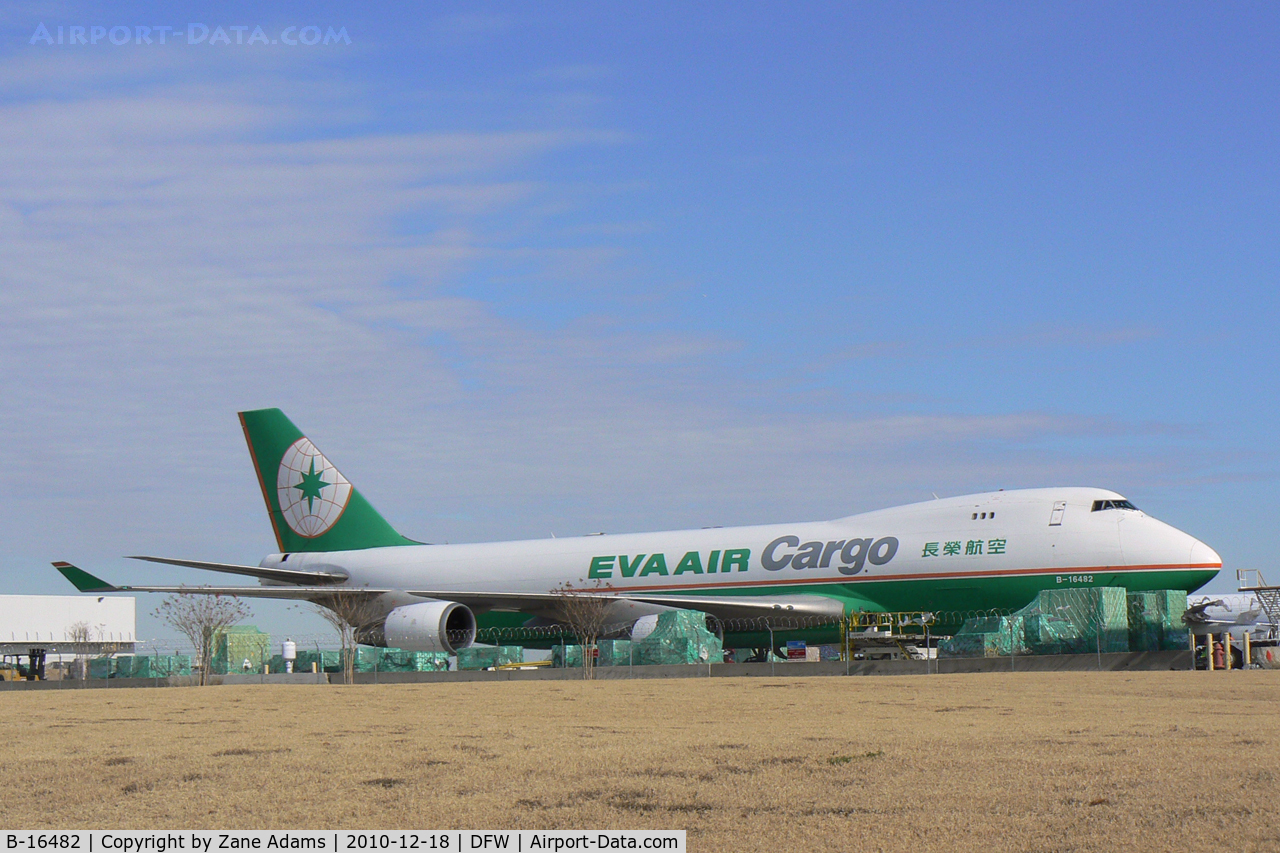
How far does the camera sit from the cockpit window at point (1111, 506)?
3189 centimetres

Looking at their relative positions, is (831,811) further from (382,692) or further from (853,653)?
(853,653)

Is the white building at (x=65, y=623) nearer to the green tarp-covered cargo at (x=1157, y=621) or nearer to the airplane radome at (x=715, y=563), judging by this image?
the airplane radome at (x=715, y=563)

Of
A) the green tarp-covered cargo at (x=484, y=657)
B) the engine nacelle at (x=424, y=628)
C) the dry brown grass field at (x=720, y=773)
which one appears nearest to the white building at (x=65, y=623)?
the engine nacelle at (x=424, y=628)

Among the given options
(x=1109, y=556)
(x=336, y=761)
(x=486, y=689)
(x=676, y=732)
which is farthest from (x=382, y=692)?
(x=1109, y=556)

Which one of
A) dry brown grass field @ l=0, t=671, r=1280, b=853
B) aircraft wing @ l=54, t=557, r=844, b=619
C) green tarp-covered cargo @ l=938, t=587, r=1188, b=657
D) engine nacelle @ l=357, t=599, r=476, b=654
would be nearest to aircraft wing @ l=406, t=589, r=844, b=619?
aircraft wing @ l=54, t=557, r=844, b=619

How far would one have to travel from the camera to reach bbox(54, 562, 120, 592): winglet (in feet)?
118

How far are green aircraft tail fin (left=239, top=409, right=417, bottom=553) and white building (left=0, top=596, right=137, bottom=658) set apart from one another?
176ft

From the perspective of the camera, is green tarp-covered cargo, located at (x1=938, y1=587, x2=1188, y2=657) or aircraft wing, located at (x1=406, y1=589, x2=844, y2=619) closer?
green tarp-covered cargo, located at (x1=938, y1=587, x2=1188, y2=657)

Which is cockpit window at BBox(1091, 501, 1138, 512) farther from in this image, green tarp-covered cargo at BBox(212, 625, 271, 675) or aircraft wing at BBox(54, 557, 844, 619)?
green tarp-covered cargo at BBox(212, 625, 271, 675)

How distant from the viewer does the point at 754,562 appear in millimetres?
36156

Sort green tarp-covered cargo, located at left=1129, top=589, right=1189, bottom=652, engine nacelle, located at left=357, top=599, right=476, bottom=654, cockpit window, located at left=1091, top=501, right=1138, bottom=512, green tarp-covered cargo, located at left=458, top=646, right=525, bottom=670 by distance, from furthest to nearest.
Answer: engine nacelle, located at left=357, top=599, right=476, bottom=654 < green tarp-covered cargo, located at left=458, top=646, right=525, bottom=670 < cockpit window, located at left=1091, top=501, right=1138, bottom=512 < green tarp-covered cargo, located at left=1129, top=589, right=1189, bottom=652

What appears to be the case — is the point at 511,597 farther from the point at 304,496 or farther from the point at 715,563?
the point at 304,496

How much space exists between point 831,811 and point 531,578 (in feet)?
113

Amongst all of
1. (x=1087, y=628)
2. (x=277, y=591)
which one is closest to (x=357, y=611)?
(x=277, y=591)
